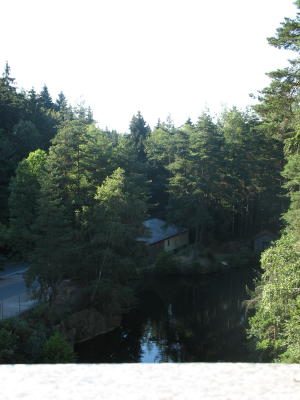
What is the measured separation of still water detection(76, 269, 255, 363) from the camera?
22.0 metres

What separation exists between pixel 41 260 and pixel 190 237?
29689 mm

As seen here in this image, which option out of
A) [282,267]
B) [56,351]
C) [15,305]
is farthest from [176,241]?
[282,267]

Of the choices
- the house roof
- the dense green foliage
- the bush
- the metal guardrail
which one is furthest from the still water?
the house roof

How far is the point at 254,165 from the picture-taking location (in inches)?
1773

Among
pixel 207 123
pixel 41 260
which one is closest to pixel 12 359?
pixel 41 260

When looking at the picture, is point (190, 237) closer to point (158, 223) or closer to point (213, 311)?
point (158, 223)

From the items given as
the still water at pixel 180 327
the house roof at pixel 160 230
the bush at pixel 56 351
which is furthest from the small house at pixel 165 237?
the bush at pixel 56 351

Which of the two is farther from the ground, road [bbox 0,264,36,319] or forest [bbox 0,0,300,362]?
forest [bbox 0,0,300,362]

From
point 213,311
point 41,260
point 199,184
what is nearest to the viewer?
point 41,260

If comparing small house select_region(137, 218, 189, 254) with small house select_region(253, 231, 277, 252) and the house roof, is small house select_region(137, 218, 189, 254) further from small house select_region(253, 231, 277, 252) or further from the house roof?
small house select_region(253, 231, 277, 252)
